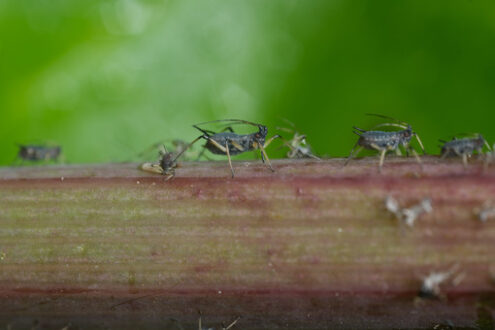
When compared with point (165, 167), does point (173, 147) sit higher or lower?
higher

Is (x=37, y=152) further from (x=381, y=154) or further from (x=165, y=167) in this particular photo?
(x=381, y=154)

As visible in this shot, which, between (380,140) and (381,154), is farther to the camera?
(380,140)

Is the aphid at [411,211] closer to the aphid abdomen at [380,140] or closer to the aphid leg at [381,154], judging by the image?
the aphid leg at [381,154]

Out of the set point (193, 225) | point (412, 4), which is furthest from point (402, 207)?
point (412, 4)

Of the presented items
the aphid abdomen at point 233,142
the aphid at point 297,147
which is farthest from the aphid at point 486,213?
the aphid abdomen at point 233,142

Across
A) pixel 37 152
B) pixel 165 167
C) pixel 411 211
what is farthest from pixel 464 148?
pixel 37 152

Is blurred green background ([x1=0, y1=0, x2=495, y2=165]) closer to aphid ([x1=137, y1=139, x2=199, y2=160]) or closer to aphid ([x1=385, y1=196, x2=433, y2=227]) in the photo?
aphid ([x1=137, y1=139, x2=199, y2=160])
